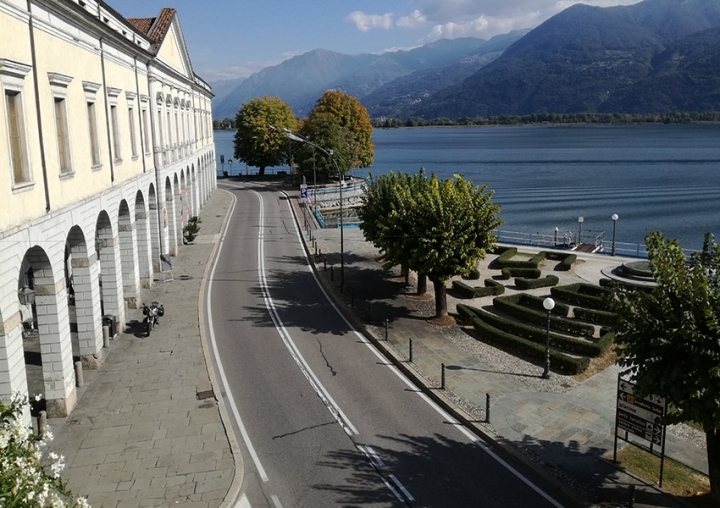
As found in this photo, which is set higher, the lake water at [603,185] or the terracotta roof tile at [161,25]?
the terracotta roof tile at [161,25]

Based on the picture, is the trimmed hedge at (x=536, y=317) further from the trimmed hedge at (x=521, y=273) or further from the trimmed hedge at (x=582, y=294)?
the trimmed hedge at (x=521, y=273)

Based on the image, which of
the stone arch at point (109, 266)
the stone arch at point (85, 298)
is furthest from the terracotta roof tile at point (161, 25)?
the stone arch at point (85, 298)

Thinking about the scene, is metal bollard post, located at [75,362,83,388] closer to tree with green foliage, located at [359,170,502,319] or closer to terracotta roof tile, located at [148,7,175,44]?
tree with green foliage, located at [359,170,502,319]

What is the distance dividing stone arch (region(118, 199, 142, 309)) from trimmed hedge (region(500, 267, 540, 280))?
21.0 metres

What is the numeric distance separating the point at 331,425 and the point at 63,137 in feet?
42.7

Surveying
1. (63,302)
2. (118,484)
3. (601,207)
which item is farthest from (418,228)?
(601,207)

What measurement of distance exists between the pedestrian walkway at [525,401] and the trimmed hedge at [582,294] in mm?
3858

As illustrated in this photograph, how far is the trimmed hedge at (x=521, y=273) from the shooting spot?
35753 mm

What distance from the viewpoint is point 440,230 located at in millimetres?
26219

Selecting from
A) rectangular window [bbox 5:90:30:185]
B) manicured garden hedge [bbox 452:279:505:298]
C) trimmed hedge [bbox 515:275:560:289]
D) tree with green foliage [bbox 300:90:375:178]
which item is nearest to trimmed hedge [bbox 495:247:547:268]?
trimmed hedge [bbox 515:275:560:289]

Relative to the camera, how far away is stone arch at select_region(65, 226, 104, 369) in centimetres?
2100

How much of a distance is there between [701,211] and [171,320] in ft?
245

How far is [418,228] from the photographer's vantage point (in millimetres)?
27031

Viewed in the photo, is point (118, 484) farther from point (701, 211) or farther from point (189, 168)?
point (701, 211)
